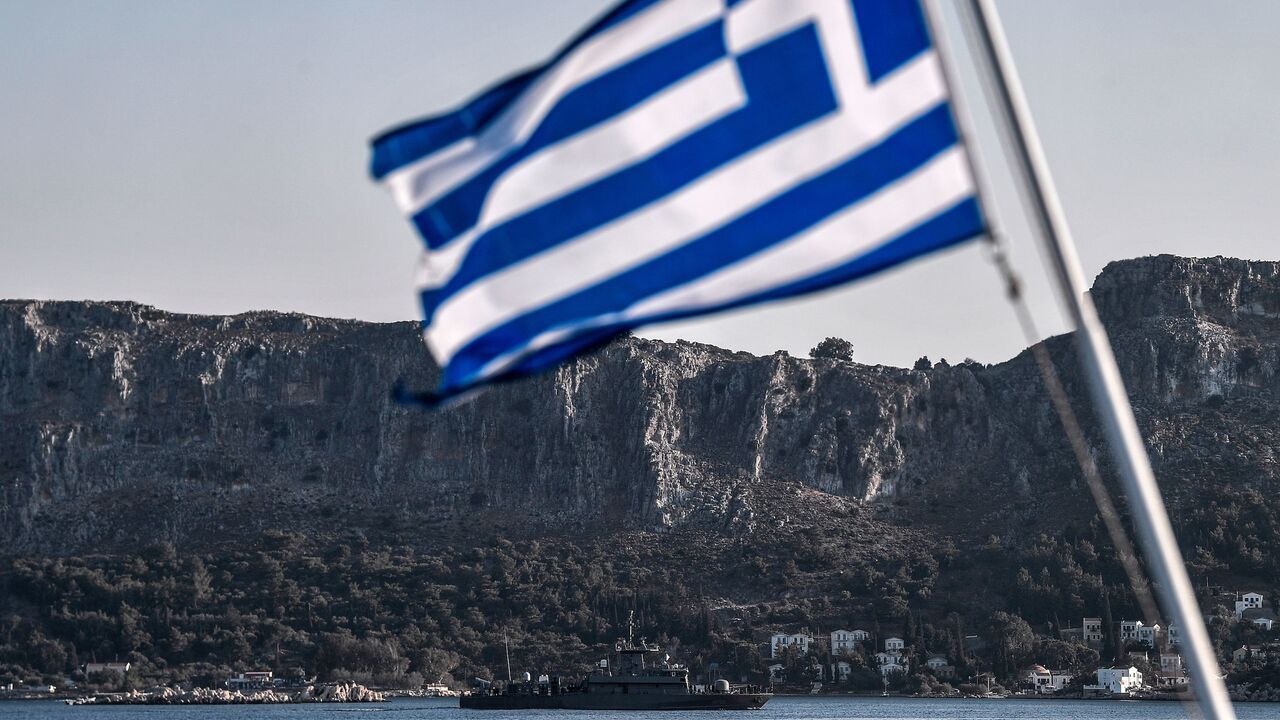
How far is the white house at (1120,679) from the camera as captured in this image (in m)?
135

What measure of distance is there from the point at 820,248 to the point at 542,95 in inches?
59.2

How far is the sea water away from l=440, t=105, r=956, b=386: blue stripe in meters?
91.7

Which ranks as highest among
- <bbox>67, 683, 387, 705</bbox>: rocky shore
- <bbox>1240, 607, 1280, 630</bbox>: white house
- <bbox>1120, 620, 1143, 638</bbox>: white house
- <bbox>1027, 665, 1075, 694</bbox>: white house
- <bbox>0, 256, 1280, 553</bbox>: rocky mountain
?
<bbox>0, 256, 1280, 553</bbox>: rocky mountain

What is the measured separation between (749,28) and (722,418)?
6441 inches

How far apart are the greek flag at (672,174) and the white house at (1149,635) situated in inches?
5624

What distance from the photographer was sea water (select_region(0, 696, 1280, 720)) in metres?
105

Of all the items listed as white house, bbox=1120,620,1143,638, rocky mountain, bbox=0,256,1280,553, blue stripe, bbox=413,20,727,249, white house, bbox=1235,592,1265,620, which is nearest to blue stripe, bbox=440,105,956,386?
blue stripe, bbox=413,20,727,249

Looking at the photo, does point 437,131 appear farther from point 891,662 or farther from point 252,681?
point 252,681

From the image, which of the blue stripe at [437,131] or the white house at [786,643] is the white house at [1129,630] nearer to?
the white house at [786,643]

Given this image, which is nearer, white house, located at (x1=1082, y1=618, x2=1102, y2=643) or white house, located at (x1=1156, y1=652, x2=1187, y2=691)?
white house, located at (x1=1156, y1=652, x2=1187, y2=691)

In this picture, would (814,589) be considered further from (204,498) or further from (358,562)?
(204,498)

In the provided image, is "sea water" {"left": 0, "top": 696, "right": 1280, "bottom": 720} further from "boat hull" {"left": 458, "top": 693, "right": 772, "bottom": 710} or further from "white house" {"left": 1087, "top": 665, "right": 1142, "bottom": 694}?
"white house" {"left": 1087, "top": 665, "right": 1142, "bottom": 694}

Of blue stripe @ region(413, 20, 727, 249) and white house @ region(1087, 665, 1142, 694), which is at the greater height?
white house @ region(1087, 665, 1142, 694)

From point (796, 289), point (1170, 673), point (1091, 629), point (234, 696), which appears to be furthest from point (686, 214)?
point (1091, 629)
